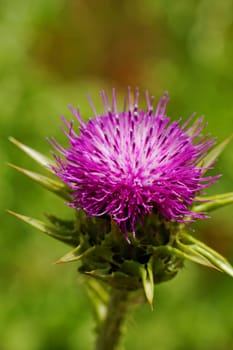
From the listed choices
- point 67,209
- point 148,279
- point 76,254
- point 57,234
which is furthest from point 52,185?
point 67,209

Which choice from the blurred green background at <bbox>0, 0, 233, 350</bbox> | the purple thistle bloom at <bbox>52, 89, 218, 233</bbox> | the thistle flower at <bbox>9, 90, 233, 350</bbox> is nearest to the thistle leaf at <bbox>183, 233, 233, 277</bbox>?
the thistle flower at <bbox>9, 90, 233, 350</bbox>

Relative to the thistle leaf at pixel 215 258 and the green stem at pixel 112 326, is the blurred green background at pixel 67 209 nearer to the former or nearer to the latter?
the green stem at pixel 112 326

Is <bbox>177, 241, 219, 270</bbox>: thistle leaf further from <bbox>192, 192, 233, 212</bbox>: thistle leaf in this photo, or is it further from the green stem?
the green stem

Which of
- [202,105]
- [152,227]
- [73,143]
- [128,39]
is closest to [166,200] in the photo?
[152,227]

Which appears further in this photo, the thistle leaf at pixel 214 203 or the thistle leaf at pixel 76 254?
the thistle leaf at pixel 214 203

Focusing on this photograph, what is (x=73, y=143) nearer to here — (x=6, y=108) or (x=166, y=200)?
(x=166, y=200)

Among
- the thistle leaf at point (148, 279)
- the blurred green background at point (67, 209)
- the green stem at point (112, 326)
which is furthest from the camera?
the blurred green background at point (67, 209)

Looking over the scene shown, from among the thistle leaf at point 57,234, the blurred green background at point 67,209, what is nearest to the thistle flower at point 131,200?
the thistle leaf at point 57,234

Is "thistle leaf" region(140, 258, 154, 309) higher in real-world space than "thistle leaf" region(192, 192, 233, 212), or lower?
lower
